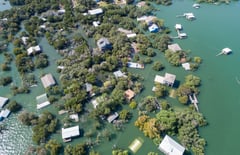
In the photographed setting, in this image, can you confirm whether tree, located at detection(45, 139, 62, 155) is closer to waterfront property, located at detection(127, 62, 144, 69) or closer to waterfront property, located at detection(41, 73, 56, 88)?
waterfront property, located at detection(41, 73, 56, 88)

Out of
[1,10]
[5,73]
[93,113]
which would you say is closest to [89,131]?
[93,113]

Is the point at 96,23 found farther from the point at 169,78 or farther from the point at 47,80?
the point at 169,78

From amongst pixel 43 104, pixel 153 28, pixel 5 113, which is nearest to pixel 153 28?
pixel 153 28

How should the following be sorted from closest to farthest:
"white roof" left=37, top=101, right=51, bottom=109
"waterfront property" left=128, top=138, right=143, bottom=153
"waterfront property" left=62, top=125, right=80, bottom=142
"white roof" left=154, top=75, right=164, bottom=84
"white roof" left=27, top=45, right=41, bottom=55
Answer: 1. "waterfront property" left=128, top=138, right=143, bottom=153
2. "waterfront property" left=62, top=125, right=80, bottom=142
3. "white roof" left=37, top=101, right=51, bottom=109
4. "white roof" left=154, top=75, right=164, bottom=84
5. "white roof" left=27, top=45, right=41, bottom=55

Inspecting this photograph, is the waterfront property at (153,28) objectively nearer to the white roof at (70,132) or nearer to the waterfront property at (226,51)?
the waterfront property at (226,51)

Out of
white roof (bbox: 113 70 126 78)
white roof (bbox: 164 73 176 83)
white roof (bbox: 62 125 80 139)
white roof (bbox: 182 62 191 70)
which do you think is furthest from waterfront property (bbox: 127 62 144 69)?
white roof (bbox: 62 125 80 139)
